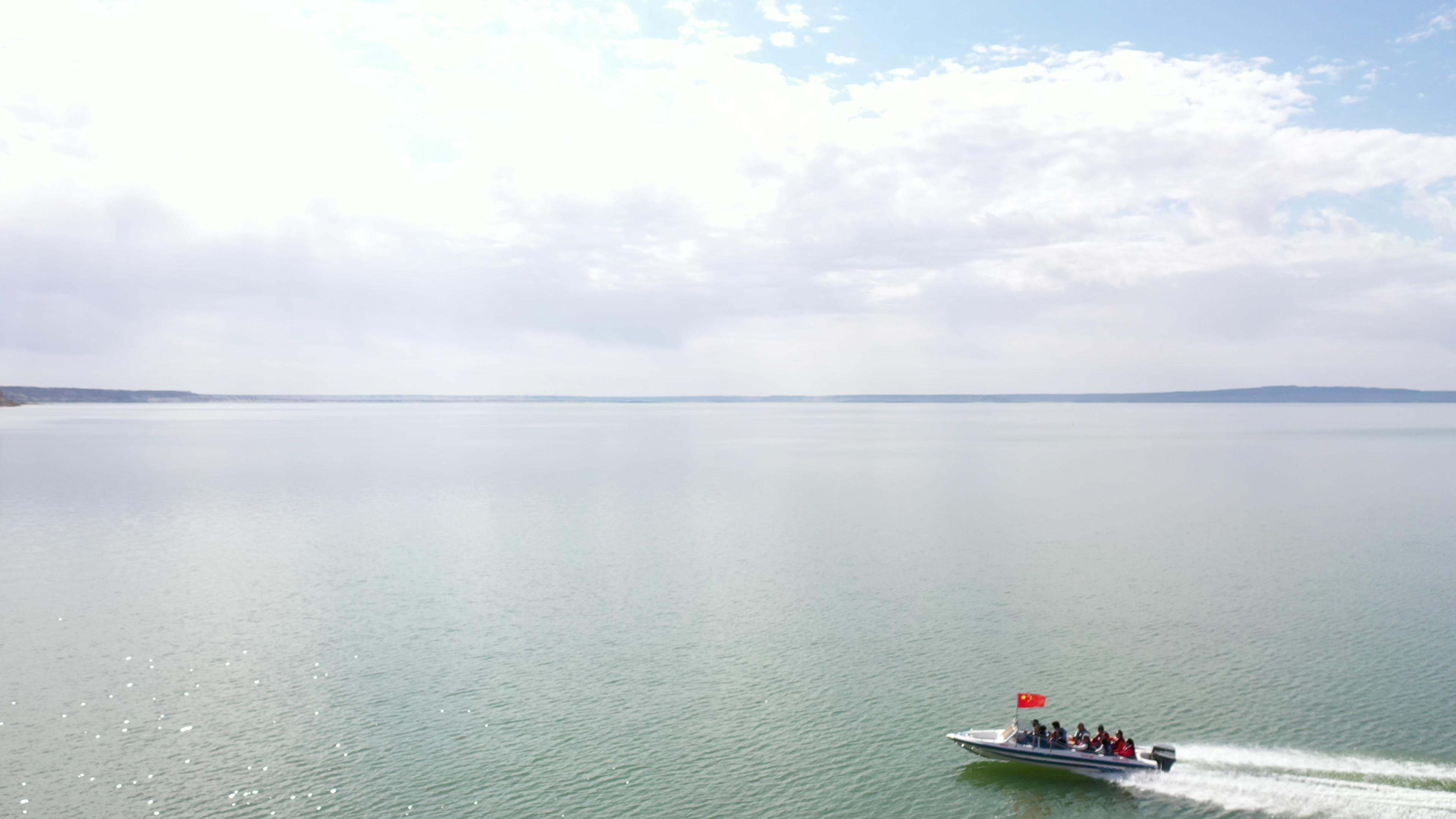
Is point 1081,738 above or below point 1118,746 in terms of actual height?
above

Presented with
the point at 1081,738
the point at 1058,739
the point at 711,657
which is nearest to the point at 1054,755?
the point at 1058,739

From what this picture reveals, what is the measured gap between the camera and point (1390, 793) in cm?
2855

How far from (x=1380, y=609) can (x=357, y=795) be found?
48702 millimetres

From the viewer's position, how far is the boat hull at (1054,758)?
30031mm

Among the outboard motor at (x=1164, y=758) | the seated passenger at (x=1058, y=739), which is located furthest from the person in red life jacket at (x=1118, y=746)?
the seated passenger at (x=1058, y=739)

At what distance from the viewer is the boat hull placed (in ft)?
98.5

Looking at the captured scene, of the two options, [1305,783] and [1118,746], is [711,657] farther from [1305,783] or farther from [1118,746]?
[1305,783]

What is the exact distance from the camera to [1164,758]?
29828 mm

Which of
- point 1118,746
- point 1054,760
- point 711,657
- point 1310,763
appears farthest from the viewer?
point 711,657

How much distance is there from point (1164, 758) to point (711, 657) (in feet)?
61.2

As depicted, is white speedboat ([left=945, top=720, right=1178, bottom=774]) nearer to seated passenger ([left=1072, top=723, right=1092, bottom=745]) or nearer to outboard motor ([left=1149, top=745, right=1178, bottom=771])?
outboard motor ([left=1149, top=745, right=1178, bottom=771])

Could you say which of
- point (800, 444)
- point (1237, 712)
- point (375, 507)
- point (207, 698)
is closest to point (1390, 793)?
point (1237, 712)

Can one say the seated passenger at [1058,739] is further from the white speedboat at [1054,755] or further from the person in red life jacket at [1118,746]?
the person in red life jacket at [1118,746]

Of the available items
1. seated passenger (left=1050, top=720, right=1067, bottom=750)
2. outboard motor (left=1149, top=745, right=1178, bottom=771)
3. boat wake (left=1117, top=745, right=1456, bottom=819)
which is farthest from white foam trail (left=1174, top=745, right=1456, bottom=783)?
seated passenger (left=1050, top=720, right=1067, bottom=750)
